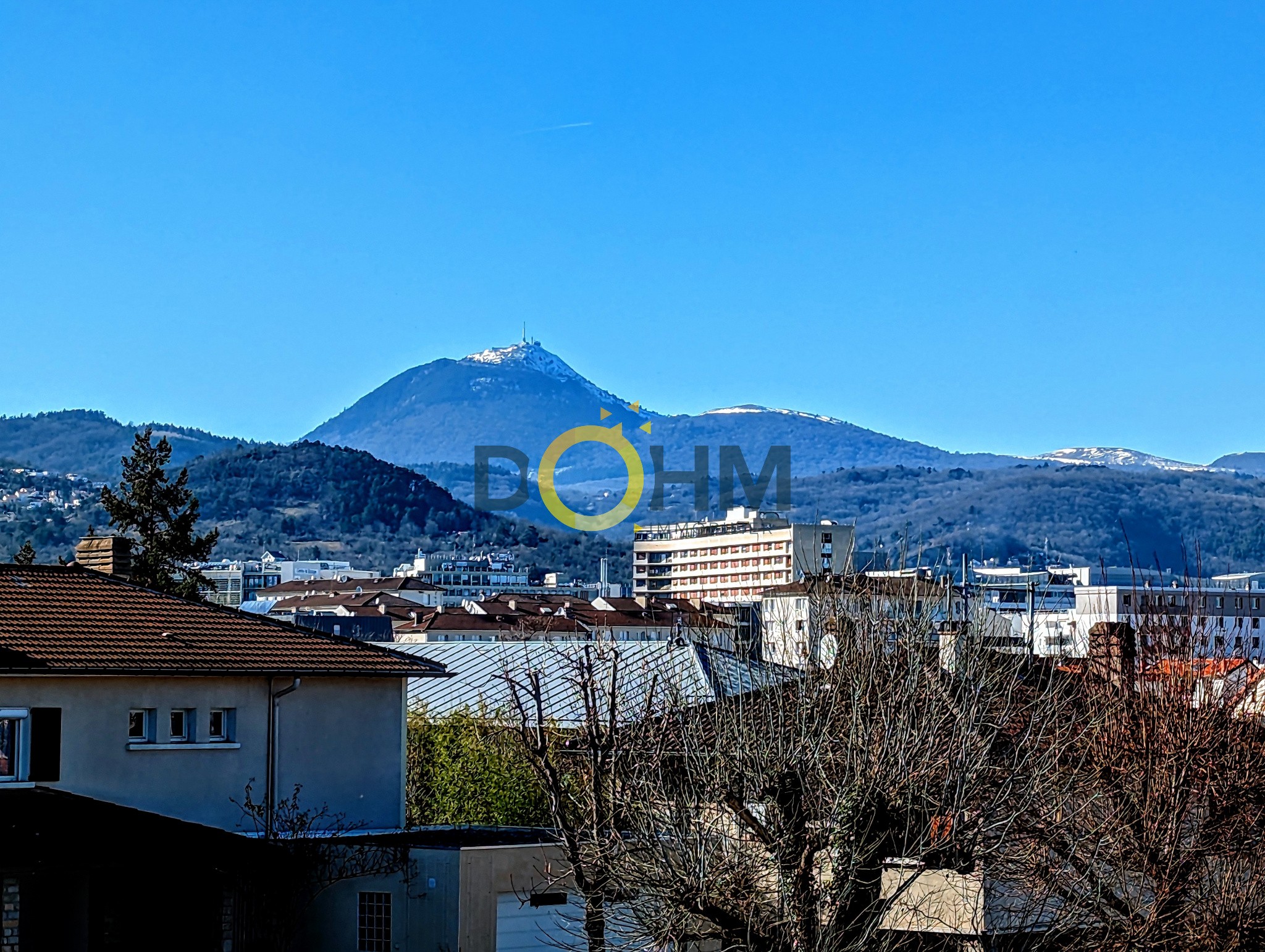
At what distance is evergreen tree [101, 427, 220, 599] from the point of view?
56.1m

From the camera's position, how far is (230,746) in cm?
2934

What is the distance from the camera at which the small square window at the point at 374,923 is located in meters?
27.0

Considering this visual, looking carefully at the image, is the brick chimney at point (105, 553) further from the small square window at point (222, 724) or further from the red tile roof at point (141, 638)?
the small square window at point (222, 724)

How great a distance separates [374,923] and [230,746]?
166 inches

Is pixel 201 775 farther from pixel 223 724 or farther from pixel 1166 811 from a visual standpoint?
pixel 1166 811

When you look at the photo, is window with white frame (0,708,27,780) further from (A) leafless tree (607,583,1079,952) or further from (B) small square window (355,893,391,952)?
(A) leafless tree (607,583,1079,952)

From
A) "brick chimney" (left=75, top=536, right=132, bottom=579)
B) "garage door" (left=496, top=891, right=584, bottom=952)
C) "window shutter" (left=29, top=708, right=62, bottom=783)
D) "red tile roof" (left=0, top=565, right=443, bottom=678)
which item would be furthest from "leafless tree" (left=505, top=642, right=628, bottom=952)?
"brick chimney" (left=75, top=536, right=132, bottom=579)

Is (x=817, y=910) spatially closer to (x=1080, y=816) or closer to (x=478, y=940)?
(x=1080, y=816)

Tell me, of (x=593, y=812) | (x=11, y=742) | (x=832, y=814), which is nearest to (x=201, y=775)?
(x=11, y=742)

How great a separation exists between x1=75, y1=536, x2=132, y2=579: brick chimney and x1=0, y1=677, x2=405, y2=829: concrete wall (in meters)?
7.71

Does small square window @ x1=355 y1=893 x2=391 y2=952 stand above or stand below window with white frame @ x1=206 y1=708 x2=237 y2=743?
below

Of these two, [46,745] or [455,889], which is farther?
[46,745]

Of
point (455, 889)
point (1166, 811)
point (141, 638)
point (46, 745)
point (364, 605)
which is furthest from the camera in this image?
point (364, 605)

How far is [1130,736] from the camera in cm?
2678
